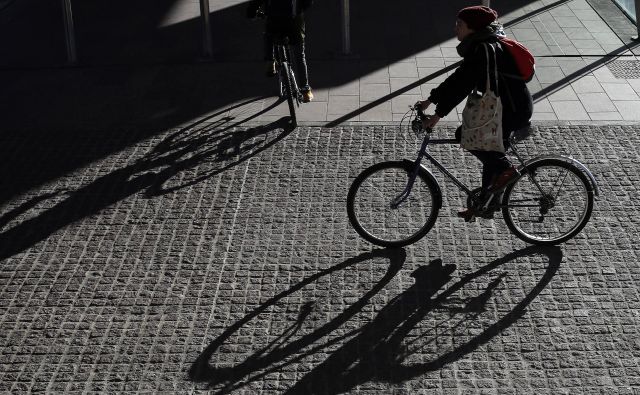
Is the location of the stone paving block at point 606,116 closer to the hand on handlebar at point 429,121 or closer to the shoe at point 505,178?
the shoe at point 505,178

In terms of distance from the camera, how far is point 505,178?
23.9 feet

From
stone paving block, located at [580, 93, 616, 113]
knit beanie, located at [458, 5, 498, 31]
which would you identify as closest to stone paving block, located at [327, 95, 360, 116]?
stone paving block, located at [580, 93, 616, 113]

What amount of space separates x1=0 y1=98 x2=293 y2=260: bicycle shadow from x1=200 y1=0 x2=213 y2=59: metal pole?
6.27 feet

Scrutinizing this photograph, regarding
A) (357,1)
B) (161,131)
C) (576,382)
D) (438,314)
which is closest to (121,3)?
(357,1)

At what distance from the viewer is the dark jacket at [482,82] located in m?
6.85

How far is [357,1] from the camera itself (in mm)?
14156

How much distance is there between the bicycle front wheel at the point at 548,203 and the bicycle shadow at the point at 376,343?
1.28ft

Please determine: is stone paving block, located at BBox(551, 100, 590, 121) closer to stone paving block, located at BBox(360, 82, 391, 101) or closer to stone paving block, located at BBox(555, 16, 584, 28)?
stone paving block, located at BBox(360, 82, 391, 101)

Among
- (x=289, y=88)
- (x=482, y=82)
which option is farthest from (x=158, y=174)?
(x=482, y=82)

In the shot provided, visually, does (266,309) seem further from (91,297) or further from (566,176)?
(566,176)

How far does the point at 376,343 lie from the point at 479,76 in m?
1.87

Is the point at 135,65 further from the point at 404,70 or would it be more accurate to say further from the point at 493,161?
the point at 493,161

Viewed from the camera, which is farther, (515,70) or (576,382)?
(515,70)

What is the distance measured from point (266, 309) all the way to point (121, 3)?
885cm
